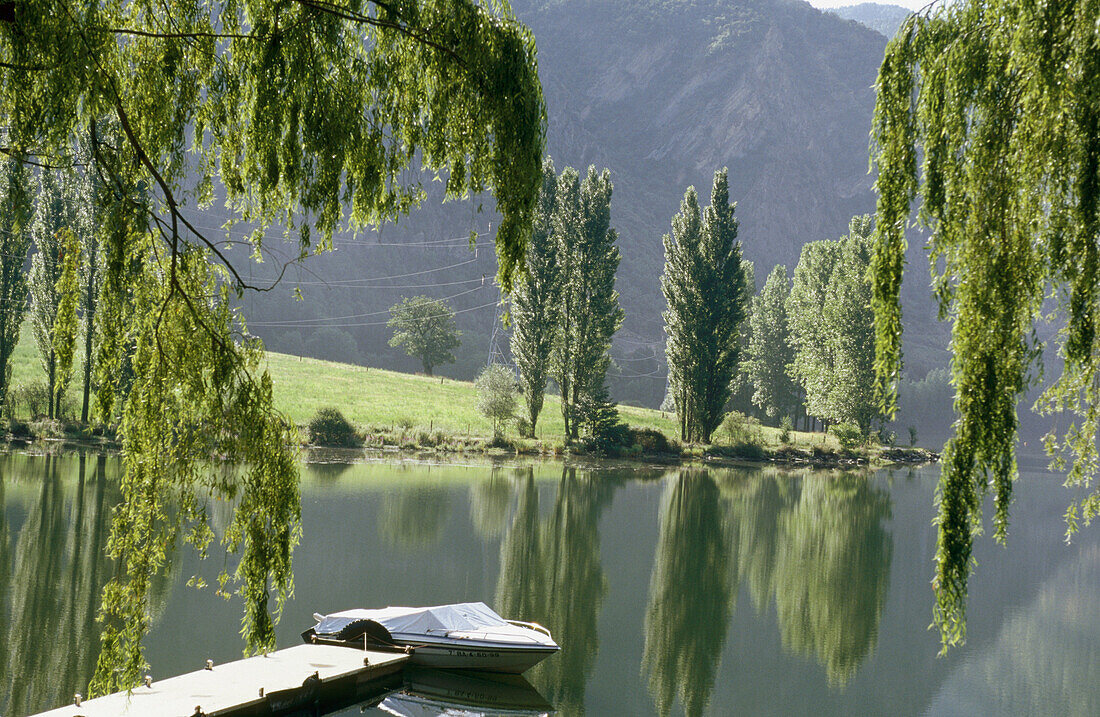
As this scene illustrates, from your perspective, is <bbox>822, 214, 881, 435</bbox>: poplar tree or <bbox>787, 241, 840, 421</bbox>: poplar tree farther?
<bbox>787, 241, 840, 421</bbox>: poplar tree

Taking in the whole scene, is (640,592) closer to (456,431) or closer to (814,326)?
(456,431)

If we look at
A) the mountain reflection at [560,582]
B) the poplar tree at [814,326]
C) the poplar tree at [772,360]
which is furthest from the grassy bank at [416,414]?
the mountain reflection at [560,582]

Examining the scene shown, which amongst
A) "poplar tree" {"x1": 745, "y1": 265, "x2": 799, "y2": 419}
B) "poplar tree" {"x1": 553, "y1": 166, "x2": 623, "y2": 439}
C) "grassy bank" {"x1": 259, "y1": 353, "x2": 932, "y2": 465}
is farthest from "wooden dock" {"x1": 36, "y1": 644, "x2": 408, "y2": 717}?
"poplar tree" {"x1": 745, "y1": 265, "x2": 799, "y2": 419}

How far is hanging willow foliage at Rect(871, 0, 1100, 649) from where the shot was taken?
5.89m

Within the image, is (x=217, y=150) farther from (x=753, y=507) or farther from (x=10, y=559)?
(x=753, y=507)

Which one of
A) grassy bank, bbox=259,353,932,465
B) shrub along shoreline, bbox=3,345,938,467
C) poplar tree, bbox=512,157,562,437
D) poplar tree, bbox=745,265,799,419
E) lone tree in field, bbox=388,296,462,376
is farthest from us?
lone tree in field, bbox=388,296,462,376

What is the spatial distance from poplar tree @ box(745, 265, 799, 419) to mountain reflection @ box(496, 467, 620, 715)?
43.2 metres

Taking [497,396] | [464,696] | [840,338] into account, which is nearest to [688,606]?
[464,696]

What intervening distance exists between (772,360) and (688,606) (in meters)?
58.5

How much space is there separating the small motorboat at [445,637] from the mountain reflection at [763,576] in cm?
228

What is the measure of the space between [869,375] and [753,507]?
93.2ft

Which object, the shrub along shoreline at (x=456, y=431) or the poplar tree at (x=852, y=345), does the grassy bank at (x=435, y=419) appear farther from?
the poplar tree at (x=852, y=345)

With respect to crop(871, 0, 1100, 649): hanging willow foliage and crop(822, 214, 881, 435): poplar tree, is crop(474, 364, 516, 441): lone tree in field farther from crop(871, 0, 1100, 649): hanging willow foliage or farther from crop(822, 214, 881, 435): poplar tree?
crop(871, 0, 1100, 649): hanging willow foliage

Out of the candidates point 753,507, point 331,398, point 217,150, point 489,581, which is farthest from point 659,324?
point 217,150
